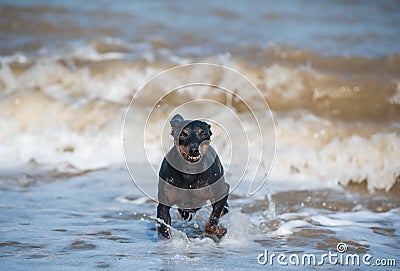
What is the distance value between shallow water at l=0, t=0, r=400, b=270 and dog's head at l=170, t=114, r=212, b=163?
59 cm

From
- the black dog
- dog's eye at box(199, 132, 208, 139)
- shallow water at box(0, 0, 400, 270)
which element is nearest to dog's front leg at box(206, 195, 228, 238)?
the black dog

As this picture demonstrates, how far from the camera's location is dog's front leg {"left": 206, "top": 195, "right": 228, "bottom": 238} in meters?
4.71

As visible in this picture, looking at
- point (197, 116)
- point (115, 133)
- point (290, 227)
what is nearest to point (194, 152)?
point (290, 227)

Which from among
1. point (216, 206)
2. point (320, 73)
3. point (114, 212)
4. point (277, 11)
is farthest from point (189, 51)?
point (216, 206)

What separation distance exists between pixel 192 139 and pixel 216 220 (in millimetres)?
806

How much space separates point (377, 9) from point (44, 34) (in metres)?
7.25

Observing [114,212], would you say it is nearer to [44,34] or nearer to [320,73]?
[320,73]

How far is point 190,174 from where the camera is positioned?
4477 millimetres

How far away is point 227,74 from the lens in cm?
986
